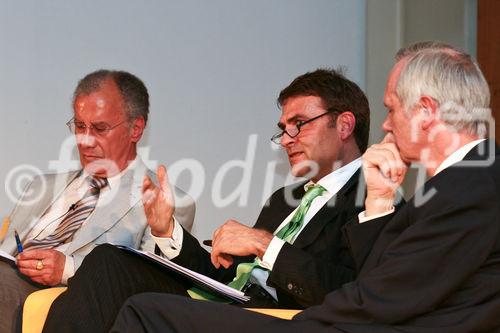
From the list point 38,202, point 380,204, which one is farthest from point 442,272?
point 38,202

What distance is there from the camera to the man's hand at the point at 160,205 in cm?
318

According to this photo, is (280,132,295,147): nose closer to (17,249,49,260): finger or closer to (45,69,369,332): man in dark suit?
(45,69,369,332): man in dark suit

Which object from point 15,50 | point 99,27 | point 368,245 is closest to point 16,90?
point 15,50

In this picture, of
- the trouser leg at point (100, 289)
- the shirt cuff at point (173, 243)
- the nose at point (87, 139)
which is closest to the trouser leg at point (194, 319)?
the trouser leg at point (100, 289)

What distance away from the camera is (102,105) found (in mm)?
3855

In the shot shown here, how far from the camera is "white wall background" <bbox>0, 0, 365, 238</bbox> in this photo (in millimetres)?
4465

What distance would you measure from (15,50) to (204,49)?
3.21ft

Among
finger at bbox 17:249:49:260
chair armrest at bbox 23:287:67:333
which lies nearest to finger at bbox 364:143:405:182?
chair armrest at bbox 23:287:67:333

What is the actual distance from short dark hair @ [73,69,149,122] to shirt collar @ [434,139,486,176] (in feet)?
6.05

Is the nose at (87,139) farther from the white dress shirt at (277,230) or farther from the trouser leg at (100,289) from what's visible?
the trouser leg at (100,289)

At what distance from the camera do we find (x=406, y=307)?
86.5 inches

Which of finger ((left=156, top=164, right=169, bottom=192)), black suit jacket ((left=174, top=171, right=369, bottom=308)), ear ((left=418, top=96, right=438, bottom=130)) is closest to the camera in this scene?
ear ((left=418, top=96, right=438, bottom=130))

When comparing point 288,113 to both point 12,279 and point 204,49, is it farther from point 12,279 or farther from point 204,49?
point 204,49

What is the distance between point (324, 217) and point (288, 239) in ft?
0.55
